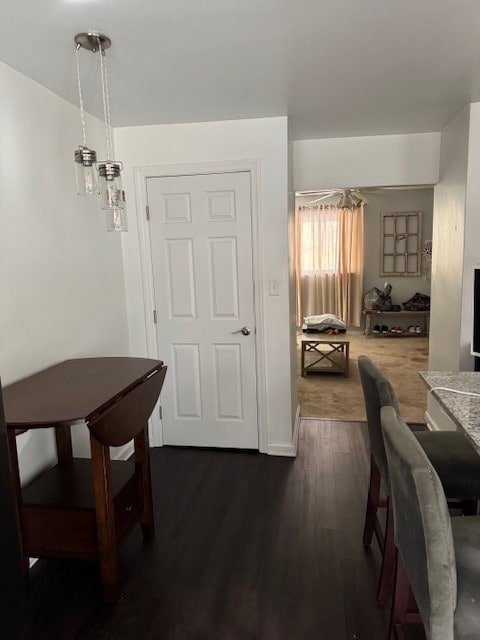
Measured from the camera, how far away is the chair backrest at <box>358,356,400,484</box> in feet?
5.27

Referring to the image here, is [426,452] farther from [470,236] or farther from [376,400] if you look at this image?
[470,236]

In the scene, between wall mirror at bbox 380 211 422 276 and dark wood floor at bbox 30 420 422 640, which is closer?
dark wood floor at bbox 30 420 422 640

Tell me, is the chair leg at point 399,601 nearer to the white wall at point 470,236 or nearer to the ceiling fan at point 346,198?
the white wall at point 470,236

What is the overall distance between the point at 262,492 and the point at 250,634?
0.99m

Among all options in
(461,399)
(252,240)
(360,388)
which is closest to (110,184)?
(252,240)

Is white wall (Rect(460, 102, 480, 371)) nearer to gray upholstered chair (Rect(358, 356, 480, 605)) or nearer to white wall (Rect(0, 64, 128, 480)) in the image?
gray upholstered chair (Rect(358, 356, 480, 605))

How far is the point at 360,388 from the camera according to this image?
4.41 meters

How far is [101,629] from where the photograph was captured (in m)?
1.65

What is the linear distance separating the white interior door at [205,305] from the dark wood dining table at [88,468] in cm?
99

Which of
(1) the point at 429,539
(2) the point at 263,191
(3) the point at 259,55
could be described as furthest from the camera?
(2) the point at 263,191

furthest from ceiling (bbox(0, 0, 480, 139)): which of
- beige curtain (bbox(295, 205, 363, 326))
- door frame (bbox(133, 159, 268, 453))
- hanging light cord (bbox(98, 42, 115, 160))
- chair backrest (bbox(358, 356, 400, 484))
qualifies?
beige curtain (bbox(295, 205, 363, 326))

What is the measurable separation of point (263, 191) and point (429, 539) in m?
2.30

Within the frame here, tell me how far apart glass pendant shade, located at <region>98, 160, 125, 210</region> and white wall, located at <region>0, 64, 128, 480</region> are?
0.45 m

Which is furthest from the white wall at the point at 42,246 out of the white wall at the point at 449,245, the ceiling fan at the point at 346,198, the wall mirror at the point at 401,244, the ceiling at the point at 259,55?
the wall mirror at the point at 401,244
